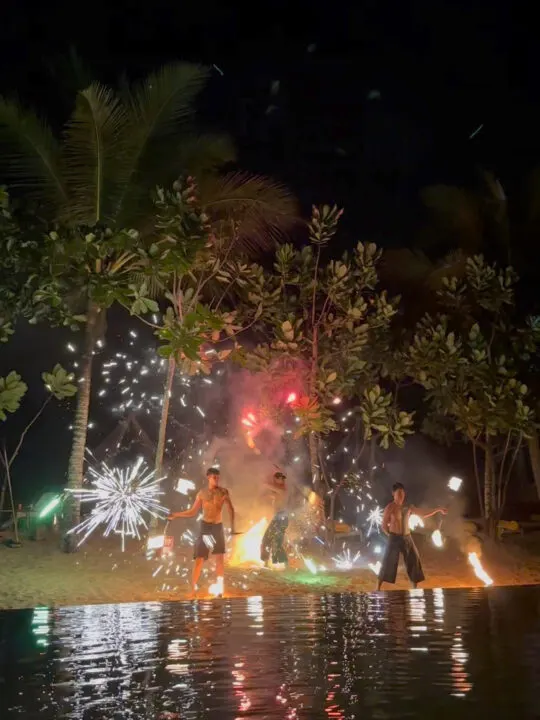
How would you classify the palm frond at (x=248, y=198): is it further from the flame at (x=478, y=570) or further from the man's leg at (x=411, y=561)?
the flame at (x=478, y=570)

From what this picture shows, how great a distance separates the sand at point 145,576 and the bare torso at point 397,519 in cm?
103

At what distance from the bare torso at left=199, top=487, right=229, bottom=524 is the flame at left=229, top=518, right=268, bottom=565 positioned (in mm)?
3020

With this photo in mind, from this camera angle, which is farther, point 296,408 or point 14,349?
point 14,349

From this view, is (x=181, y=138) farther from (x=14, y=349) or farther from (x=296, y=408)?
(x=14, y=349)

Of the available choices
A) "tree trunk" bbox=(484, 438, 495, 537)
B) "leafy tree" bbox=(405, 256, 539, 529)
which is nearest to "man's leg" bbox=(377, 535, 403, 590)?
"leafy tree" bbox=(405, 256, 539, 529)

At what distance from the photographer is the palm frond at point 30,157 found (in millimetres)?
11172

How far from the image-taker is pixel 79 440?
12125 mm

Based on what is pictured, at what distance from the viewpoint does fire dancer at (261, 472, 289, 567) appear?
38.5 ft

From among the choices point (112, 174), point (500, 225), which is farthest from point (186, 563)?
point (500, 225)

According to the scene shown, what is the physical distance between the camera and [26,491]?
71.0 ft

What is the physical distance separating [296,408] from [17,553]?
4.92 m

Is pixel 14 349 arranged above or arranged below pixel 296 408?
above

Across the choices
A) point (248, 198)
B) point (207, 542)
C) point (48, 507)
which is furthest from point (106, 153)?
point (48, 507)

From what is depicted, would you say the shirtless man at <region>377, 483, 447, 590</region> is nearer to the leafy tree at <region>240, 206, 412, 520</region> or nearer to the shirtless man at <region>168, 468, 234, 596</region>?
the shirtless man at <region>168, 468, 234, 596</region>
